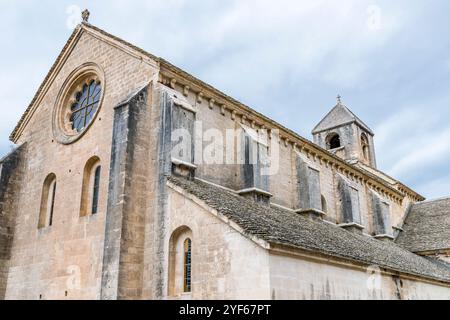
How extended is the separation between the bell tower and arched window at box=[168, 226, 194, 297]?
25.9 meters

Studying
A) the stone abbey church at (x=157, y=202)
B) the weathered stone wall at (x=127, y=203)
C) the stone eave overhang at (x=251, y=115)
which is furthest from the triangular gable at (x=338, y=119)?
the weathered stone wall at (x=127, y=203)

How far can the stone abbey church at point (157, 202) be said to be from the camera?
36.6 feet

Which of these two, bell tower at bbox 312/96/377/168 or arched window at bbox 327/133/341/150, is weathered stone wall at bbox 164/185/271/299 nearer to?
bell tower at bbox 312/96/377/168

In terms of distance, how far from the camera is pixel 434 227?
27.9 metres

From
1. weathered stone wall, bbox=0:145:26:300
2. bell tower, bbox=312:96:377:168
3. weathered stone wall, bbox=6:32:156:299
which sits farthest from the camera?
bell tower, bbox=312:96:377:168

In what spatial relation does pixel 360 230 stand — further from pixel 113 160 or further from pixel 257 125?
pixel 113 160

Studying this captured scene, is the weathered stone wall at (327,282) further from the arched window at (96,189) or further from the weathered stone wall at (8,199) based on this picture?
the weathered stone wall at (8,199)

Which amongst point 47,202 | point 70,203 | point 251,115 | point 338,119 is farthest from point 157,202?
point 338,119

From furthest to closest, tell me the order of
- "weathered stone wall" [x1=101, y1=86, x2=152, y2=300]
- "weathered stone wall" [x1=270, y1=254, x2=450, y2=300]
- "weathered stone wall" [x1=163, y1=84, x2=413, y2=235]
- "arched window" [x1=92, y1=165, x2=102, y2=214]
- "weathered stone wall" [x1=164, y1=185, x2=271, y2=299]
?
"weathered stone wall" [x1=163, y1=84, x2=413, y2=235] < "arched window" [x1=92, y1=165, x2=102, y2=214] < "weathered stone wall" [x1=101, y1=86, x2=152, y2=300] < "weathered stone wall" [x1=270, y1=254, x2=450, y2=300] < "weathered stone wall" [x1=164, y1=185, x2=271, y2=299]

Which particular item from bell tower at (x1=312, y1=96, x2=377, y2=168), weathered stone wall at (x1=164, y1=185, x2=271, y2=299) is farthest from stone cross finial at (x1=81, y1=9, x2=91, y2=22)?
bell tower at (x1=312, y1=96, x2=377, y2=168)

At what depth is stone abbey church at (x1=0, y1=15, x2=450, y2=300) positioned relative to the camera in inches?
439

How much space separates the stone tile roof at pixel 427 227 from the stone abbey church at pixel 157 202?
493cm
